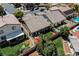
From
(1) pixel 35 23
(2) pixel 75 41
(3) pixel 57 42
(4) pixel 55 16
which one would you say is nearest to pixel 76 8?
(4) pixel 55 16

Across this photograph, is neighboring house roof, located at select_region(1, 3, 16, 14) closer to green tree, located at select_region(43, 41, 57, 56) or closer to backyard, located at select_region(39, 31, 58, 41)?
backyard, located at select_region(39, 31, 58, 41)

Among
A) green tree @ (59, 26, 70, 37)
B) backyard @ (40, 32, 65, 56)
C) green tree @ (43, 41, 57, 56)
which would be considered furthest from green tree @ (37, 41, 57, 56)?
green tree @ (59, 26, 70, 37)

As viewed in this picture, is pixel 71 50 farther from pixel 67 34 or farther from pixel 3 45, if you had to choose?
pixel 3 45

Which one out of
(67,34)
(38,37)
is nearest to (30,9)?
(38,37)

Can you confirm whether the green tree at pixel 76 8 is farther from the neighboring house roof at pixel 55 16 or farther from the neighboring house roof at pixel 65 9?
the neighboring house roof at pixel 55 16

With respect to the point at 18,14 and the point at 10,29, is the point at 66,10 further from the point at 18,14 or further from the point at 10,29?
the point at 10,29

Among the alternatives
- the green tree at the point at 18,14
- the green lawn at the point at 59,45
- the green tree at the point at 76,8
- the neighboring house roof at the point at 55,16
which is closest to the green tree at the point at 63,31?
the green lawn at the point at 59,45
